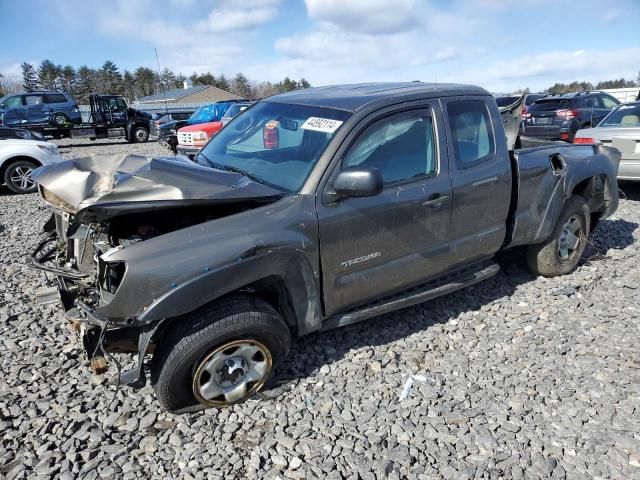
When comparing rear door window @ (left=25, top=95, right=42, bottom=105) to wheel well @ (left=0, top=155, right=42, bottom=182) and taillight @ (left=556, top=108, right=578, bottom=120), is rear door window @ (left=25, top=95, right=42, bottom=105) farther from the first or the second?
taillight @ (left=556, top=108, right=578, bottom=120)

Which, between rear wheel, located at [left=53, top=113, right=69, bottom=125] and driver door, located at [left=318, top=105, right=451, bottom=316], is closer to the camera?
driver door, located at [left=318, top=105, right=451, bottom=316]

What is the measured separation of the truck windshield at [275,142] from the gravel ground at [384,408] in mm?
1379

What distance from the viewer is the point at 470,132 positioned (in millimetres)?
3668

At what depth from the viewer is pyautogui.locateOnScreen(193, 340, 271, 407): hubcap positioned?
8.91 feet

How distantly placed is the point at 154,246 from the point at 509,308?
3201 mm

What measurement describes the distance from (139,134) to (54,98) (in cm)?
376

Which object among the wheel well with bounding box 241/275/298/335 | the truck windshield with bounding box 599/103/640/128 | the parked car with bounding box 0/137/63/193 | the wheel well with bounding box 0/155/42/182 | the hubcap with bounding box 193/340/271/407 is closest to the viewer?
the hubcap with bounding box 193/340/271/407

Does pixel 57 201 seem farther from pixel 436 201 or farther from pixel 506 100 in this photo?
pixel 506 100

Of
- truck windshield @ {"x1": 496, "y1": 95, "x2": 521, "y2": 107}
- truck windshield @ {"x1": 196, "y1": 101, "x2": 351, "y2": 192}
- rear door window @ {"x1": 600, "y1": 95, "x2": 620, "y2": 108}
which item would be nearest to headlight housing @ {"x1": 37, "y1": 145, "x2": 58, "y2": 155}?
truck windshield @ {"x1": 196, "y1": 101, "x2": 351, "y2": 192}

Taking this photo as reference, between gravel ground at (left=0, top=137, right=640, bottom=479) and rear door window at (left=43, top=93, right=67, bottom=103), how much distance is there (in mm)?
19631

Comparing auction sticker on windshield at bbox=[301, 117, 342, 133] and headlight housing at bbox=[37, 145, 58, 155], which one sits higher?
headlight housing at bbox=[37, 145, 58, 155]

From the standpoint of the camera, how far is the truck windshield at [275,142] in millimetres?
3012

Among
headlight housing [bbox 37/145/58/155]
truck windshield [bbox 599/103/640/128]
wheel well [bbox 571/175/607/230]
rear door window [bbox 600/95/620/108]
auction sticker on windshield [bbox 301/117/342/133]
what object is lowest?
wheel well [bbox 571/175/607/230]

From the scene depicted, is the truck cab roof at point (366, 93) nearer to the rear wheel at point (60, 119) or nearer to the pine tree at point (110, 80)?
the rear wheel at point (60, 119)
